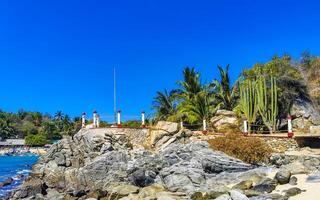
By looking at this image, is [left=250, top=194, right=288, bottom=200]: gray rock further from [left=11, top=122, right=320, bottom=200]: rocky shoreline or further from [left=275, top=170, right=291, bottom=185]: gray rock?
[left=275, top=170, right=291, bottom=185]: gray rock

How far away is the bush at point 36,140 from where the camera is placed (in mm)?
96688

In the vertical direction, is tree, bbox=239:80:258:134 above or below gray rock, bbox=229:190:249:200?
above

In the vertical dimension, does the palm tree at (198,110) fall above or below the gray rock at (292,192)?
above

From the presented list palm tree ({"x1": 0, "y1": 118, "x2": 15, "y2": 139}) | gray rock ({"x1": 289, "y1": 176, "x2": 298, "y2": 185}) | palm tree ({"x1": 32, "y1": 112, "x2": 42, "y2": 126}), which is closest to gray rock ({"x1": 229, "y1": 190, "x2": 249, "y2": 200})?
gray rock ({"x1": 289, "y1": 176, "x2": 298, "y2": 185})

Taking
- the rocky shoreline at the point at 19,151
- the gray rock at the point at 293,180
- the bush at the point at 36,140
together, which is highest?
the bush at the point at 36,140

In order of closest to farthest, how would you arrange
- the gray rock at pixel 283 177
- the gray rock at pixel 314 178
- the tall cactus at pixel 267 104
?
1. the gray rock at pixel 314 178
2. the gray rock at pixel 283 177
3. the tall cactus at pixel 267 104

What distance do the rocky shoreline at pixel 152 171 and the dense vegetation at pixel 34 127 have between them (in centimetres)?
7039

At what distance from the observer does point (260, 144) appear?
864 inches

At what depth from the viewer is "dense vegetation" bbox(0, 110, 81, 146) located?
99.3 metres

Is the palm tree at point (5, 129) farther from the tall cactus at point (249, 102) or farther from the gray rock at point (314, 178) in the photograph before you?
the gray rock at point (314, 178)

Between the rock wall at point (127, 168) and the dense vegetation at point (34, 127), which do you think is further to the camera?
the dense vegetation at point (34, 127)

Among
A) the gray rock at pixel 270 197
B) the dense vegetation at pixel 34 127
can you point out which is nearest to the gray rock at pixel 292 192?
the gray rock at pixel 270 197

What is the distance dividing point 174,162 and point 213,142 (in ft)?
8.67

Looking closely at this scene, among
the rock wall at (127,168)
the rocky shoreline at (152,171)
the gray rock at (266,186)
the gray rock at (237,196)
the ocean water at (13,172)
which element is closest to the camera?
the gray rock at (237,196)
